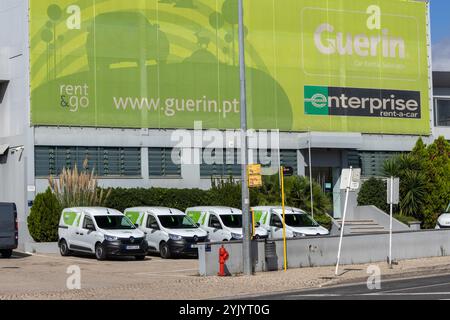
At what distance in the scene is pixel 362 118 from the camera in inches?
1903

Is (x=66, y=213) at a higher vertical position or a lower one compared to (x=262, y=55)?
lower

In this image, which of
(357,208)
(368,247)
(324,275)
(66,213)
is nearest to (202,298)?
(324,275)

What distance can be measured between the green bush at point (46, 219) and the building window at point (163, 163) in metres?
6.77

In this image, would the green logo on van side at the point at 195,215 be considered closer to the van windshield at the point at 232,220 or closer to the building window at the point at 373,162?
the van windshield at the point at 232,220

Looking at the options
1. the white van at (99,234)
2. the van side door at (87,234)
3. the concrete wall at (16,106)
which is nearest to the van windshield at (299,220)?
the white van at (99,234)

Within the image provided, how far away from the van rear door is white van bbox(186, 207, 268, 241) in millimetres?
7513

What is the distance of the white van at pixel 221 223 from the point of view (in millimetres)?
33875

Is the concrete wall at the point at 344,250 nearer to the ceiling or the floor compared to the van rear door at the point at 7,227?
nearer to the floor

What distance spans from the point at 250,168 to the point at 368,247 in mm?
6061

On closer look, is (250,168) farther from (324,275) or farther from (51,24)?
(51,24)

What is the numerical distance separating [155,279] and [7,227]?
9.14 metres

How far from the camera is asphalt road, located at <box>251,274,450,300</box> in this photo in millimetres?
18891

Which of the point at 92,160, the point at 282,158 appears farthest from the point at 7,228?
the point at 282,158

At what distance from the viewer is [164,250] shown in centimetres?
3306
